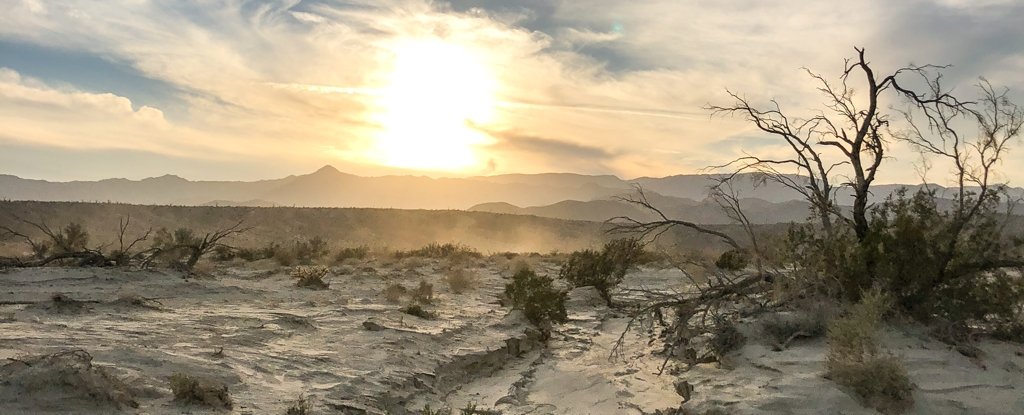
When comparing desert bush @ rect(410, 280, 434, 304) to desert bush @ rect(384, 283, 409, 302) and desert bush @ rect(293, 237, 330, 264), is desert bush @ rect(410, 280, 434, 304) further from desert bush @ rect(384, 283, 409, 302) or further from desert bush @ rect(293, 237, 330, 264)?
desert bush @ rect(293, 237, 330, 264)

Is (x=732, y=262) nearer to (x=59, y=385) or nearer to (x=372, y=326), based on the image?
(x=372, y=326)

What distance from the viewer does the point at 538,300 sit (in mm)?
10977

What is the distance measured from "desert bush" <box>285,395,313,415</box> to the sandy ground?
0.10 metres

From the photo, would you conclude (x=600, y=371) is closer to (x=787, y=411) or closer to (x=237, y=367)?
(x=787, y=411)

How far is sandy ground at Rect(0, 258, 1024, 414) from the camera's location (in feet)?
17.9

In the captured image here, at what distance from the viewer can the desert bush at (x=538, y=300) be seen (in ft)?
35.6

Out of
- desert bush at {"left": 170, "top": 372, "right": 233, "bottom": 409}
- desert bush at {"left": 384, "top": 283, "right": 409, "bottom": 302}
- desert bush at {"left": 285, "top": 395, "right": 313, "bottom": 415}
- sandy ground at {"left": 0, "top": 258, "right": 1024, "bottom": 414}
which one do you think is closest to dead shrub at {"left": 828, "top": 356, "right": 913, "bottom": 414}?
sandy ground at {"left": 0, "top": 258, "right": 1024, "bottom": 414}

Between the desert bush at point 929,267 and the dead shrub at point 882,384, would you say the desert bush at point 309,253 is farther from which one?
the dead shrub at point 882,384

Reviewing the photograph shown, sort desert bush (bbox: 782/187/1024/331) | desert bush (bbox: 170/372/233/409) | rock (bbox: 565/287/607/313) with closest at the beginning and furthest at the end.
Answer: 1. desert bush (bbox: 170/372/233/409)
2. desert bush (bbox: 782/187/1024/331)
3. rock (bbox: 565/287/607/313)

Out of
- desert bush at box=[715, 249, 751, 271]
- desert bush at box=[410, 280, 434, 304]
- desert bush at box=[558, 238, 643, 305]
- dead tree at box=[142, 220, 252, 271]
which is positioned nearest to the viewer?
desert bush at box=[410, 280, 434, 304]

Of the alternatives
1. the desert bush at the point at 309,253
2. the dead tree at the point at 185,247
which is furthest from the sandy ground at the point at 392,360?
the desert bush at the point at 309,253

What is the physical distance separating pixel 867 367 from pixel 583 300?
8883 mm

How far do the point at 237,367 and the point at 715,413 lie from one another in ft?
15.8

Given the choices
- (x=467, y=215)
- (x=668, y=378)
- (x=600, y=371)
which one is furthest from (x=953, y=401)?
(x=467, y=215)
